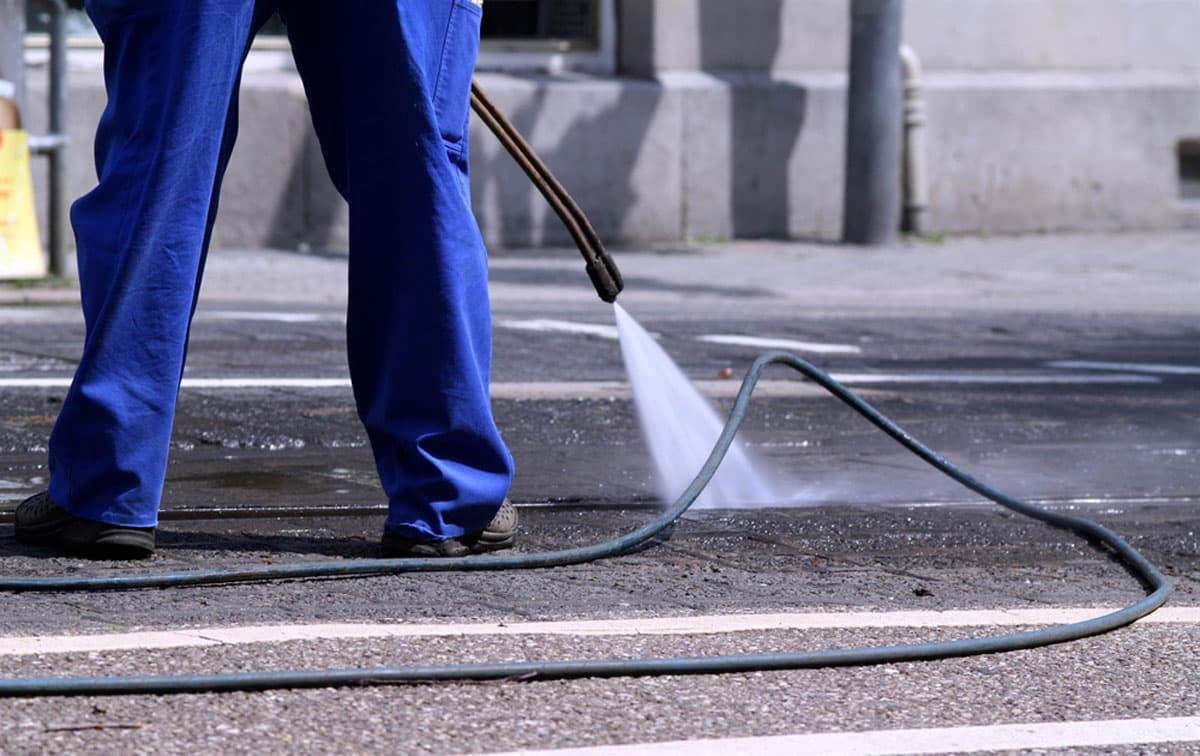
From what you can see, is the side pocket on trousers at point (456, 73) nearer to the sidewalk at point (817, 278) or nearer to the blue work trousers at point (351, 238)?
the blue work trousers at point (351, 238)

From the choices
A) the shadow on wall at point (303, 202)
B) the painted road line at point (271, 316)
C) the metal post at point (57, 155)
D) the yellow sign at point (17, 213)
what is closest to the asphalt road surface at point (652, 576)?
the painted road line at point (271, 316)

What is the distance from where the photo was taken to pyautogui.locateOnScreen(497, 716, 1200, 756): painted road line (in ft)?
8.28

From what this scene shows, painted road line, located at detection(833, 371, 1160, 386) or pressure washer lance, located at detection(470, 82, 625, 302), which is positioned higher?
pressure washer lance, located at detection(470, 82, 625, 302)

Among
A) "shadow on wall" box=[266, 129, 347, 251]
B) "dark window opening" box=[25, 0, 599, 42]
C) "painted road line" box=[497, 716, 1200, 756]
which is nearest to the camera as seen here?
"painted road line" box=[497, 716, 1200, 756]

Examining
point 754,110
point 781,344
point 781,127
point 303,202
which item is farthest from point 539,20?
point 781,344

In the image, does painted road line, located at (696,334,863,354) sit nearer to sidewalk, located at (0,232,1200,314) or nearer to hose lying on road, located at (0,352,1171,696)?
sidewalk, located at (0,232,1200,314)

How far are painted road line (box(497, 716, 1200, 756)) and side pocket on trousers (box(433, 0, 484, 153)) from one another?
150 cm

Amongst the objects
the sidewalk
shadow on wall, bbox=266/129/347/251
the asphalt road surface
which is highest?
the asphalt road surface

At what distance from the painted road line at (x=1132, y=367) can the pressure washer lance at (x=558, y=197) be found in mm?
3772

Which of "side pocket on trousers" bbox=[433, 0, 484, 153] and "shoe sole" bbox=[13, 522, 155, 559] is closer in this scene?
"shoe sole" bbox=[13, 522, 155, 559]

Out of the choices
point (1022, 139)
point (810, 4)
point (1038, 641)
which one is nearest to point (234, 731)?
point (1038, 641)

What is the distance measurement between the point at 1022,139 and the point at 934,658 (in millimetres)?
12592

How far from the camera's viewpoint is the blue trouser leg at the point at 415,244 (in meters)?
3.60

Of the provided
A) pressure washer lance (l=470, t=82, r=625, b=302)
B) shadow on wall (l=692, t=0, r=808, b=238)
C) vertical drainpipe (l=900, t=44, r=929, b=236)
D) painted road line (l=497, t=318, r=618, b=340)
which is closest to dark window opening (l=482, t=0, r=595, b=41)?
shadow on wall (l=692, t=0, r=808, b=238)
